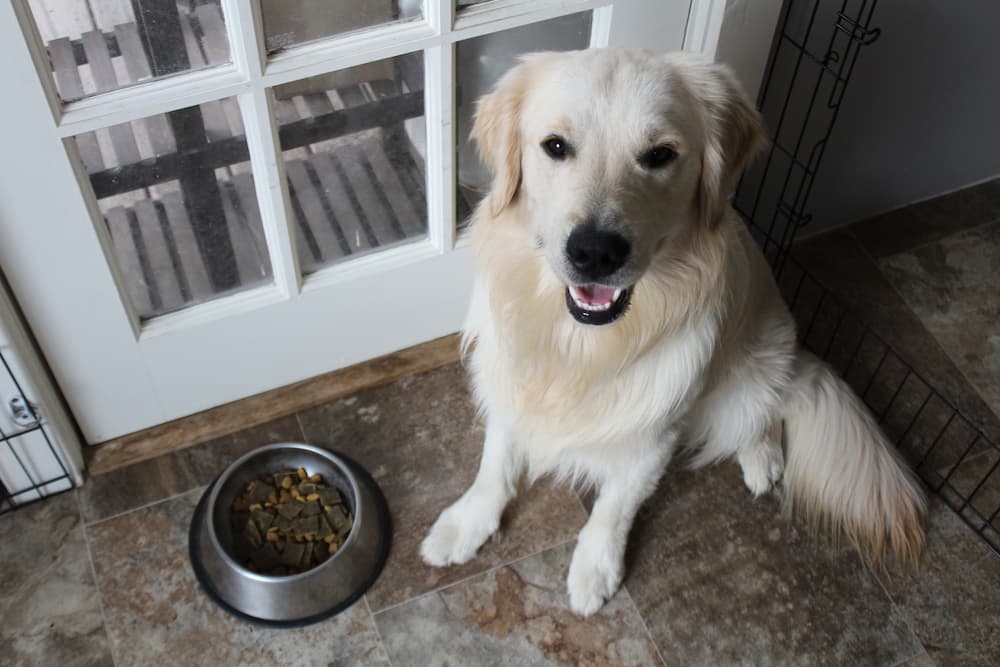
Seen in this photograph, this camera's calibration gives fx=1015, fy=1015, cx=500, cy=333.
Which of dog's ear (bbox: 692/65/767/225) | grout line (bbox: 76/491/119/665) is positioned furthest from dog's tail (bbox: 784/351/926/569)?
grout line (bbox: 76/491/119/665)

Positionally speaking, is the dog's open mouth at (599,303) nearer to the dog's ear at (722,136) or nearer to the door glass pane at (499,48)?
the dog's ear at (722,136)

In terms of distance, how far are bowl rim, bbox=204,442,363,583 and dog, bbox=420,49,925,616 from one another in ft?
0.57

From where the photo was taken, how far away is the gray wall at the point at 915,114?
205cm

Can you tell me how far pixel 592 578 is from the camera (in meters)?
1.82

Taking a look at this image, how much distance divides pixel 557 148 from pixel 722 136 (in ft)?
0.74

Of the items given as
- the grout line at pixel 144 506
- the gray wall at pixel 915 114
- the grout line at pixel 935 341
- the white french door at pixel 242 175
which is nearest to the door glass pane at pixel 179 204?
the white french door at pixel 242 175

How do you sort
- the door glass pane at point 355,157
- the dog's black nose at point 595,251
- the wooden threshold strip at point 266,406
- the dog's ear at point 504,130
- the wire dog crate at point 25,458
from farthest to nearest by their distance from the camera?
the wooden threshold strip at point 266,406, the wire dog crate at point 25,458, the door glass pane at point 355,157, the dog's ear at point 504,130, the dog's black nose at point 595,251

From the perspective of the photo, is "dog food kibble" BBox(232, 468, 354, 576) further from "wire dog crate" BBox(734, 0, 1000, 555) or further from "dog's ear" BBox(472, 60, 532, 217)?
"wire dog crate" BBox(734, 0, 1000, 555)

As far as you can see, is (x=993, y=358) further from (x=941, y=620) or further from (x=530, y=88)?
(x=530, y=88)

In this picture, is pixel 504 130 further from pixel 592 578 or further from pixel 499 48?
pixel 592 578

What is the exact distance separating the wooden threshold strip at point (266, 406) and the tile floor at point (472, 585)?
0.02 m

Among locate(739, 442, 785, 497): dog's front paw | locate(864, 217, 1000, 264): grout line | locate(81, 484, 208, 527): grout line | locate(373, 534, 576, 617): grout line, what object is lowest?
locate(373, 534, 576, 617): grout line

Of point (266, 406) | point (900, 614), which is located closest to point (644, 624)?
point (900, 614)

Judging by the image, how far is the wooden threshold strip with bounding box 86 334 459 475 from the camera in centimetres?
200
